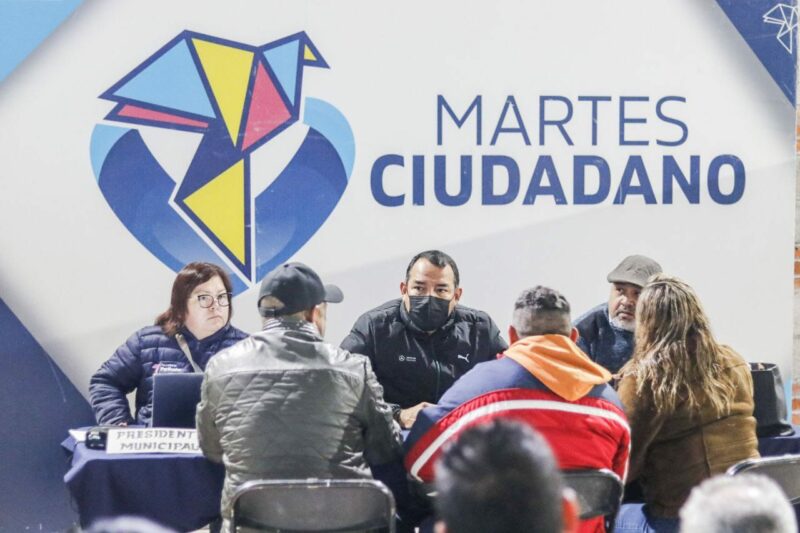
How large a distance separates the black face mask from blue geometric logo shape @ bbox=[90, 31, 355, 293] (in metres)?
0.67

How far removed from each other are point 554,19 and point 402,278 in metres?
1.25

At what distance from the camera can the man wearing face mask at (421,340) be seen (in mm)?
3807

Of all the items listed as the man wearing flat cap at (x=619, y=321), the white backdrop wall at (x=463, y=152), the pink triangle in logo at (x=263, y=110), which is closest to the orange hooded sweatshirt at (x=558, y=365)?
the man wearing flat cap at (x=619, y=321)

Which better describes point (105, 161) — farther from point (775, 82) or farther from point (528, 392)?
point (775, 82)

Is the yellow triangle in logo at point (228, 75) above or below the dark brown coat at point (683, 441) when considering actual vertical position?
above

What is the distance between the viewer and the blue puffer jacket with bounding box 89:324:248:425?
383cm

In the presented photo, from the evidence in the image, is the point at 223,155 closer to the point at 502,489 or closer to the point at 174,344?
the point at 174,344

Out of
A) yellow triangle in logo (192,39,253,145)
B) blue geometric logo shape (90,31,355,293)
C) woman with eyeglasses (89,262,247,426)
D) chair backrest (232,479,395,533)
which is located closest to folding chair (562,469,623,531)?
chair backrest (232,479,395,533)

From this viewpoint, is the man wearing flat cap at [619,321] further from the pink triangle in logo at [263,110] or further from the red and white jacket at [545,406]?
the pink triangle in logo at [263,110]

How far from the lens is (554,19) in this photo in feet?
14.2

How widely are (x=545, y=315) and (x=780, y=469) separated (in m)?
0.74

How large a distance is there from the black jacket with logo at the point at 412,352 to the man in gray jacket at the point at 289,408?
1.01 m

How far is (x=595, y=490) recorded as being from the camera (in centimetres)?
262

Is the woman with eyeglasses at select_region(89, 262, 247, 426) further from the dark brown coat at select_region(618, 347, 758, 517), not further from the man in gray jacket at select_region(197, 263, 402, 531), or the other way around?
the dark brown coat at select_region(618, 347, 758, 517)
